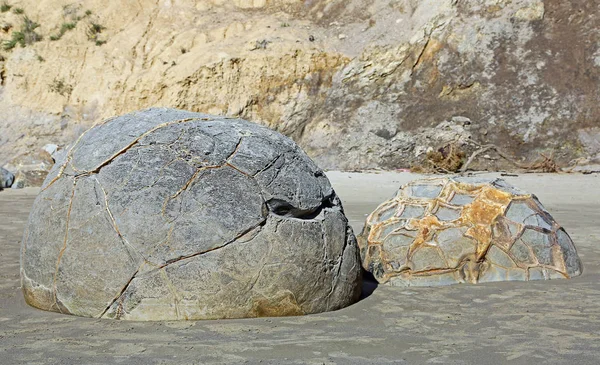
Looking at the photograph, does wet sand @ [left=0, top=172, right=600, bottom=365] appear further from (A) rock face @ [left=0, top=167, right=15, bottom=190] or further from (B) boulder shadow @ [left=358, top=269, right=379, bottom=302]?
(A) rock face @ [left=0, top=167, right=15, bottom=190]

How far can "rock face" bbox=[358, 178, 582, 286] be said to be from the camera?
518cm

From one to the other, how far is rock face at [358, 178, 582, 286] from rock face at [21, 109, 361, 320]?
102 centimetres

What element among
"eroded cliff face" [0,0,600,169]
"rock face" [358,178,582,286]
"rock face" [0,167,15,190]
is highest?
"eroded cliff face" [0,0,600,169]

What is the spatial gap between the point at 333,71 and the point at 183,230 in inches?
648

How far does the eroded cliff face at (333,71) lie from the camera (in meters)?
17.0

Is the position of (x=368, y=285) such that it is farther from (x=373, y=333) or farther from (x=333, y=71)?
(x=333, y=71)

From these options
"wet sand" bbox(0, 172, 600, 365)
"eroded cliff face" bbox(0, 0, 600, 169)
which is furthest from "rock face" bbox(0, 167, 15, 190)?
"wet sand" bbox(0, 172, 600, 365)

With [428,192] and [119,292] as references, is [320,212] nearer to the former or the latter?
[119,292]

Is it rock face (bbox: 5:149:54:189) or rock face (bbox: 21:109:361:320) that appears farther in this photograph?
rock face (bbox: 5:149:54:189)

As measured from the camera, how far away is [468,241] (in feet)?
17.1

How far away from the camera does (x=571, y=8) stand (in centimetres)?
1784

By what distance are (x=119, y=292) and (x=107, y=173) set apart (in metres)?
0.70

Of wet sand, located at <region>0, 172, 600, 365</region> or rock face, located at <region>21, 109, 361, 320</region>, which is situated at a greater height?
rock face, located at <region>21, 109, 361, 320</region>

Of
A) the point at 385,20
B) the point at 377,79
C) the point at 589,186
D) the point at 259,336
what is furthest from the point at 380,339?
the point at 385,20
